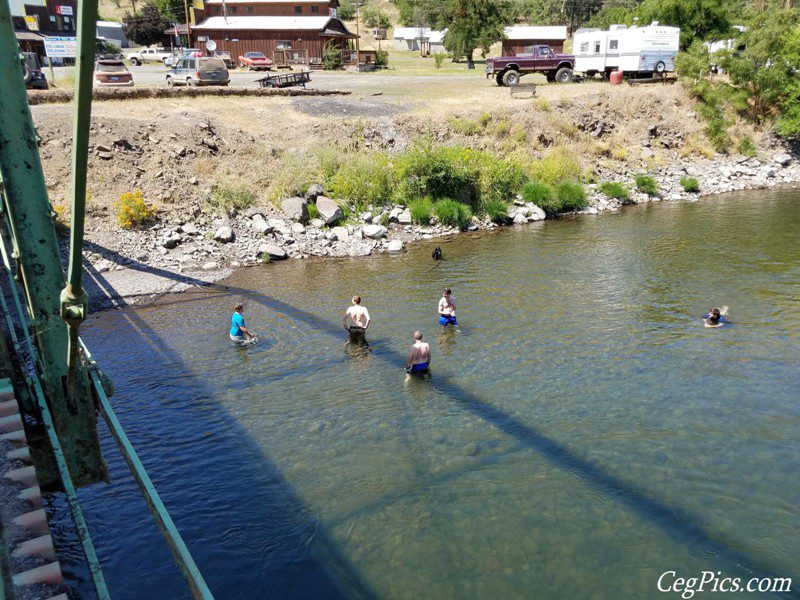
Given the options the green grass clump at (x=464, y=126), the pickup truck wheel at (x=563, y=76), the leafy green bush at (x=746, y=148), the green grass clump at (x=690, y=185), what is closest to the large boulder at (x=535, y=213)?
the green grass clump at (x=464, y=126)

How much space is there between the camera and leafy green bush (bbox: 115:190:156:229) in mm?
23125

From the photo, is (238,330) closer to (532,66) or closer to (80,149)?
(80,149)

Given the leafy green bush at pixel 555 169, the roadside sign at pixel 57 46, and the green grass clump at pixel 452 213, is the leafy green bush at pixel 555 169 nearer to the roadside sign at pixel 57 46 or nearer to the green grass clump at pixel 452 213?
the green grass clump at pixel 452 213

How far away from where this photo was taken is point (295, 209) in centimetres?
2527

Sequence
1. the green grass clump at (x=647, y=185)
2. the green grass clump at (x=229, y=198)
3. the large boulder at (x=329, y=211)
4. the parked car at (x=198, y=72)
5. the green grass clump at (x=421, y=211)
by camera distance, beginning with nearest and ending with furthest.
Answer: the green grass clump at (x=229, y=198) < the large boulder at (x=329, y=211) < the green grass clump at (x=421, y=211) < the green grass clump at (x=647, y=185) < the parked car at (x=198, y=72)

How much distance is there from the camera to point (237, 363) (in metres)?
15.0

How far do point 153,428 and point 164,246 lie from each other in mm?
12051

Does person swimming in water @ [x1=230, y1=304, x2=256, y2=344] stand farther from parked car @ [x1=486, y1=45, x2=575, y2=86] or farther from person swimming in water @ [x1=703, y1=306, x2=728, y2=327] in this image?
parked car @ [x1=486, y1=45, x2=575, y2=86]

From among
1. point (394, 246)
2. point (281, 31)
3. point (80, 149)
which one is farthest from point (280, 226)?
point (281, 31)

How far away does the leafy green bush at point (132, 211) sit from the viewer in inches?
910

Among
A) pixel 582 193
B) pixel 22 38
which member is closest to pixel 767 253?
pixel 582 193

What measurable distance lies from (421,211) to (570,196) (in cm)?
796

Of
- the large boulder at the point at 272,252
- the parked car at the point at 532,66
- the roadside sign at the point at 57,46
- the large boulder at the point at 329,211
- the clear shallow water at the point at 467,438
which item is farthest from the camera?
the parked car at the point at 532,66

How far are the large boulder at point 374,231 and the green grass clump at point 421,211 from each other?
1.94m
